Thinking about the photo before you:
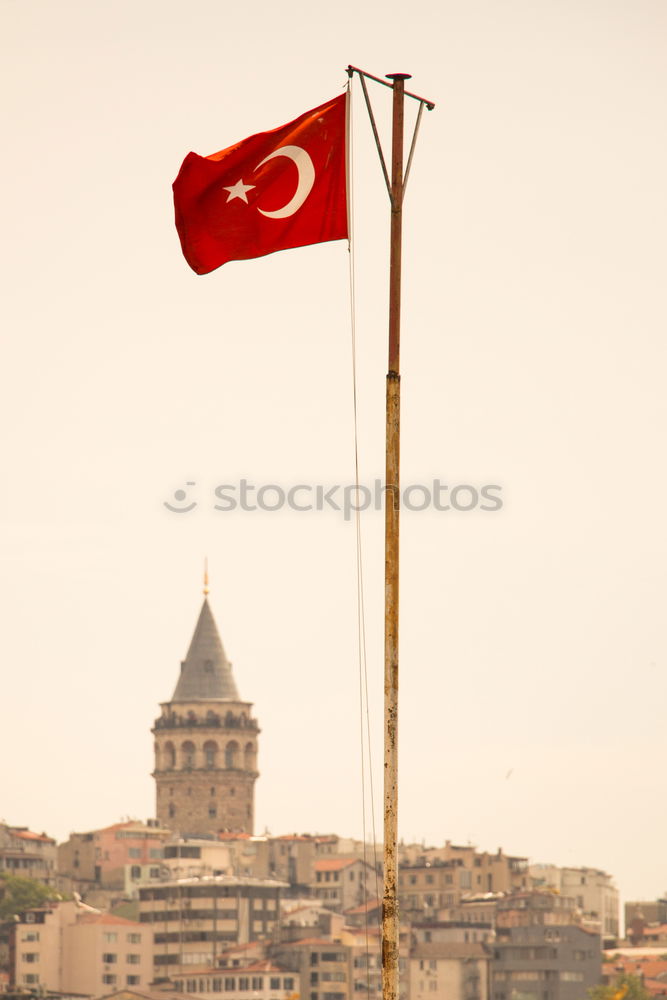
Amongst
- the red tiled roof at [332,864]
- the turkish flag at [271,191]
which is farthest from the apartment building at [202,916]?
the turkish flag at [271,191]

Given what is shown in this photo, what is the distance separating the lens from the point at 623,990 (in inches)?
5007

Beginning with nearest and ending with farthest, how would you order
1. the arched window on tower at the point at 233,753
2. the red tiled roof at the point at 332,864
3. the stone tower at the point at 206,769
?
the red tiled roof at the point at 332,864, the stone tower at the point at 206,769, the arched window on tower at the point at 233,753

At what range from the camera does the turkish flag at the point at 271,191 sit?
20078mm

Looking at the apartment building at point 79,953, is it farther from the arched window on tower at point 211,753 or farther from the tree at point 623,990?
the arched window on tower at point 211,753

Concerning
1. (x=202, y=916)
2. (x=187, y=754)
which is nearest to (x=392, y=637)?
(x=202, y=916)

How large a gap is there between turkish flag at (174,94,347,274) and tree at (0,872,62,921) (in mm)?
130308

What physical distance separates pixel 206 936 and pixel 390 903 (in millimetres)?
122432

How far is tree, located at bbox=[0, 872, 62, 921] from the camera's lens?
487 ft

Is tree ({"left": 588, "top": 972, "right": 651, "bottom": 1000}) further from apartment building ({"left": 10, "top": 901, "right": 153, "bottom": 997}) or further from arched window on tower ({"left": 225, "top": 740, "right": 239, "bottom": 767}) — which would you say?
arched window on tower ({"left": 225, "top": 740, "right": 239, "bottom": 767})

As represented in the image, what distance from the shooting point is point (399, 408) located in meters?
19.0

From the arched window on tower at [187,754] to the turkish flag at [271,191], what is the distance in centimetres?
17935

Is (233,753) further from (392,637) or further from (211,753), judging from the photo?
(392,637)

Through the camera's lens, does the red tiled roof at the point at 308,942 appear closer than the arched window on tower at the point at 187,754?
Yes

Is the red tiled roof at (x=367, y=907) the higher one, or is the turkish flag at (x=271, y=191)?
the turkish flag at (x=271, y=191)
